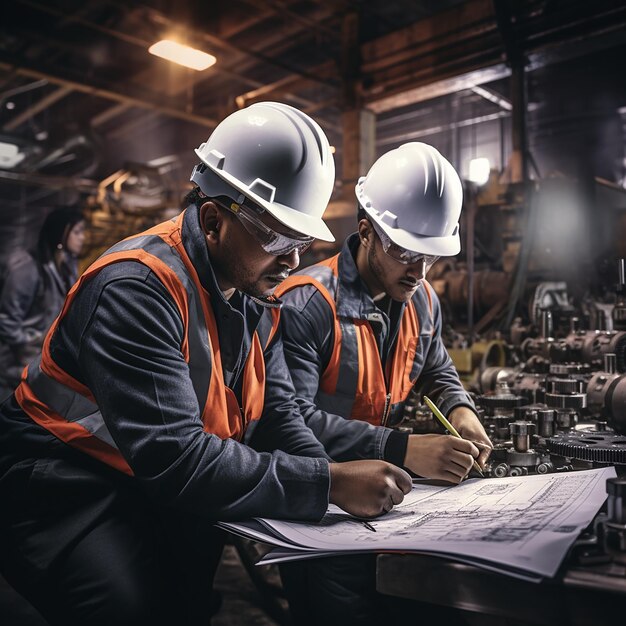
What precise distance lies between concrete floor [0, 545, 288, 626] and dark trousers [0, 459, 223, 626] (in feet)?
4.33

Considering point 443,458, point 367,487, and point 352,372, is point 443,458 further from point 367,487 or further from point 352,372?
point 352,372

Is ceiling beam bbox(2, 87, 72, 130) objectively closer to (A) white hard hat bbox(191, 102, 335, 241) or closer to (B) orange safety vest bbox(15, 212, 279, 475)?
(A) white hard hat bbox(191, 102, 335, 241)

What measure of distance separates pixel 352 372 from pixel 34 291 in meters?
2.90

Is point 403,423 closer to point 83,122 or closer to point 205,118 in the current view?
point 205,118

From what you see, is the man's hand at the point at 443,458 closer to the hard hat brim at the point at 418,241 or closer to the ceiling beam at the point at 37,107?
the hard hat brim at the point at 418,241

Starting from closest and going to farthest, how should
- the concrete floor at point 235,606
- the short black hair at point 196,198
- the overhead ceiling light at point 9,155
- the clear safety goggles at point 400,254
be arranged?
the short black hair at point 196,198 < the clear safety goggles at point 400,254 < the concrete floor at point 235,606 < the overhead ceiling light at point 9,155

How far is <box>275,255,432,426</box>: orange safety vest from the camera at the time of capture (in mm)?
1695

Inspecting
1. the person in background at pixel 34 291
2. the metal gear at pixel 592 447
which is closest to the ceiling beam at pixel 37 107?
the person in background at pixel 34 291

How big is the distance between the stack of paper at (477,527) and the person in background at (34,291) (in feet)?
10.4

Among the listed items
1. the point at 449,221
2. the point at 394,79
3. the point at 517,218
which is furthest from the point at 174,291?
the point at 394,79

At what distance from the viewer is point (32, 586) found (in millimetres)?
1128

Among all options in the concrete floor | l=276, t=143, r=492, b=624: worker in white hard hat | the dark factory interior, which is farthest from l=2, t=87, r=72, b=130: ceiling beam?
l=276, t=143, r=492, b=624: worker in white hard hat

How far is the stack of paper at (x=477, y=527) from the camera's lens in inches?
30.0

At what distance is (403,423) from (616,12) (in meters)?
3.36
